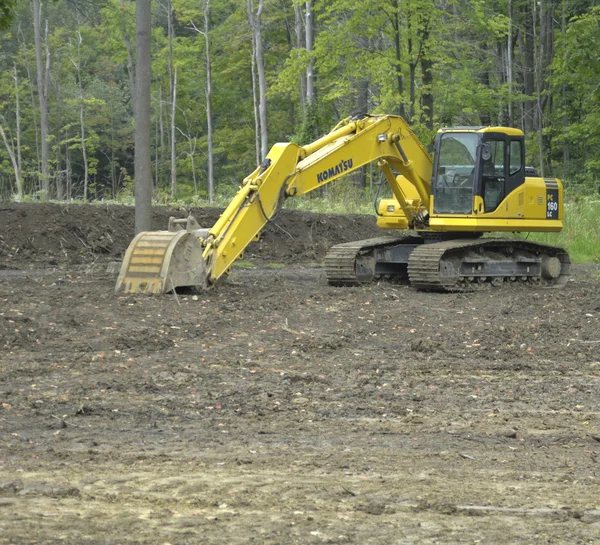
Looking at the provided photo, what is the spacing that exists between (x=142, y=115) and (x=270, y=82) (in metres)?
32.2

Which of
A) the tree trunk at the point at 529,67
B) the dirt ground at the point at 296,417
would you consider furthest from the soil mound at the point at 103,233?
the tree trunk at the point at 529,67

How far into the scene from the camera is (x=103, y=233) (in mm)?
22062

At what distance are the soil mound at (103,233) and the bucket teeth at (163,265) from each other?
621 centimetres

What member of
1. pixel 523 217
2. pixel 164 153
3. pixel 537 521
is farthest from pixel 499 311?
pixel 164 153

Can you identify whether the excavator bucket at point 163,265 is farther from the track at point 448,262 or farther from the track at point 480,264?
the track at point 480,264

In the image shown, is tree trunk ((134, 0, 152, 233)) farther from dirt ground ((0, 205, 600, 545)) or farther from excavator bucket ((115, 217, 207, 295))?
excavator bucket ((115, 217, 207, 295))

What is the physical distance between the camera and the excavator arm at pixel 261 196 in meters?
14.2

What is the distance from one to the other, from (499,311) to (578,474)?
805cm

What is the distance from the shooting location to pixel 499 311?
46.3 feet

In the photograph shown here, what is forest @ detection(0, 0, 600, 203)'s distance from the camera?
2916 centimetres

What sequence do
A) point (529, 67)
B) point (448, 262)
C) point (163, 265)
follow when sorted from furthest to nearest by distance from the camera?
point (529, 67)
point (448, 262)
point (163, 265)

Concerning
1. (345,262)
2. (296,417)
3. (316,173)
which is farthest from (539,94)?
(296,417)

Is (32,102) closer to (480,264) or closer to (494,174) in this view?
(494,174)

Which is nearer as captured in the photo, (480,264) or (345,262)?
(345,262)
